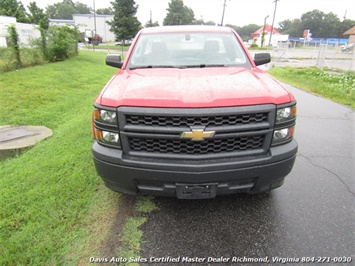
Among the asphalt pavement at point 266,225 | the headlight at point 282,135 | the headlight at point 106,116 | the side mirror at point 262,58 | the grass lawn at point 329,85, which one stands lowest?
the asphalt pavement at point 266,225

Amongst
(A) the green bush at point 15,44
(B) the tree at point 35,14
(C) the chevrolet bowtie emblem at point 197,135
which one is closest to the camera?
(C) the chevrolet bowtie emblem at point 197,135

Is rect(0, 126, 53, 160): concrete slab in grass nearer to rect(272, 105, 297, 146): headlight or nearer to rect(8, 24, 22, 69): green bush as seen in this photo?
rect(272, 105, 297, 146): headlight

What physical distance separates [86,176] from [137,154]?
139 centimetres

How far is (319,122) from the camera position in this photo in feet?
18.9

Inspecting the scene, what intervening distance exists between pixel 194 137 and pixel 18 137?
391cm

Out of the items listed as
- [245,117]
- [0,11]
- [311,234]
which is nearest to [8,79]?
[245,117]

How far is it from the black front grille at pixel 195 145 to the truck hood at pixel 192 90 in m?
0.30

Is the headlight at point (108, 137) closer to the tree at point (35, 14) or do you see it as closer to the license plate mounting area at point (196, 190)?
the license plate mounting area at point (196, 190)

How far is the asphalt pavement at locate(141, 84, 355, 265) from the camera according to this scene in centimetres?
218

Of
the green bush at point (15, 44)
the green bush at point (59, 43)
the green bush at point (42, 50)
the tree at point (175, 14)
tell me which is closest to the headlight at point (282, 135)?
the green bush at point (42, 50)

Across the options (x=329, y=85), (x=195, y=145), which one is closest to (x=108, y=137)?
(x=195, y=145)

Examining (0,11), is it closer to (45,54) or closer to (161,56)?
(45,54)

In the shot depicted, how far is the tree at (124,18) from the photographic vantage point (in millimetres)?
39688

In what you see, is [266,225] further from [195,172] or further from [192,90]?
[192,90]
